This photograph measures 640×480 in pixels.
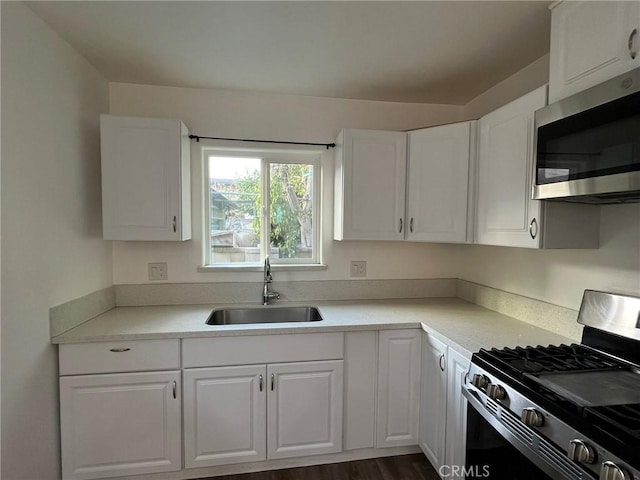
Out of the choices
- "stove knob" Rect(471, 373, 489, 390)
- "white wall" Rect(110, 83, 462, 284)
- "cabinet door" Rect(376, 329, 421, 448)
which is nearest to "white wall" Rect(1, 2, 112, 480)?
"white wall" Rect(110, 83, 462, 284)

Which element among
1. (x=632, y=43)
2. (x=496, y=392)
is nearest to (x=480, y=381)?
(x=496, y=392)

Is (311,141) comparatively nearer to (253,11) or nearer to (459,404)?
(253,11)

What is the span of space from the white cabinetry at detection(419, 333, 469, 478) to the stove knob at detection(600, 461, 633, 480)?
2.10ft

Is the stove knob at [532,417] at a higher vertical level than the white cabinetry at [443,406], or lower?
higher

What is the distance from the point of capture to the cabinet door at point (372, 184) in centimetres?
214

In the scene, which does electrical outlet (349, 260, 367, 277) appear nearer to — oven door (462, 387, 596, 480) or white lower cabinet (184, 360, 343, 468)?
white lower cabinet (184, 360, 343, 468)

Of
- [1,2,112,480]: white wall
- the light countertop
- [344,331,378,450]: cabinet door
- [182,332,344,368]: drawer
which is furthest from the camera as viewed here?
[344,331,378,450]: cabinet door

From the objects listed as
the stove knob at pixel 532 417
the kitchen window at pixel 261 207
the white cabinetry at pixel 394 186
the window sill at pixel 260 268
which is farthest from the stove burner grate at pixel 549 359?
the kitchen window at pixel 261 207

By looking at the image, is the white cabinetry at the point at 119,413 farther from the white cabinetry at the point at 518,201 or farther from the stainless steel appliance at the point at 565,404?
the white cabinetry at the point at 518,201

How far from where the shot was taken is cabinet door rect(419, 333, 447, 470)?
1688 millimetres

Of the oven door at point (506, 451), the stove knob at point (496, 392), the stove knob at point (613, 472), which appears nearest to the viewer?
the stove knob at point (613, 472)

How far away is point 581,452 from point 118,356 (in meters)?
1.89

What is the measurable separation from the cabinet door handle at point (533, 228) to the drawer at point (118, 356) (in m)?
1.80

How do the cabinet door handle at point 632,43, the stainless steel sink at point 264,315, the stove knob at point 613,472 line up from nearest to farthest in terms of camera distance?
the stove knob at point 613,472, the cabinet door handle at point 632,43, the stainless steel sink at point 264,315
